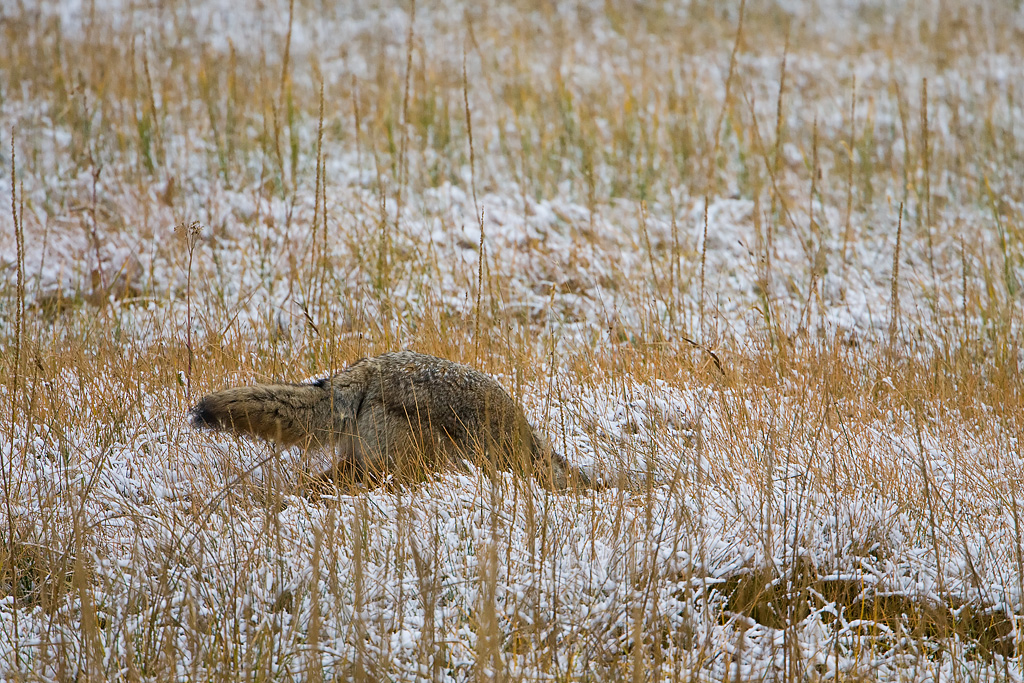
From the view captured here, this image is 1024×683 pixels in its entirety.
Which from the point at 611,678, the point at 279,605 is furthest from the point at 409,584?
the point at 611,678

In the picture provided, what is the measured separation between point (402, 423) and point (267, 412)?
59cm

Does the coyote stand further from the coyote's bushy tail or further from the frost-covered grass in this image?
the frost-covered grass

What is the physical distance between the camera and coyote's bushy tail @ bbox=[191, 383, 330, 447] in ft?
9.61

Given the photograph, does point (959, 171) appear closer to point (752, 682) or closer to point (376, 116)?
point (376, 116)

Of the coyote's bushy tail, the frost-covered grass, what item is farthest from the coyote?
Result: the frost-covered grass

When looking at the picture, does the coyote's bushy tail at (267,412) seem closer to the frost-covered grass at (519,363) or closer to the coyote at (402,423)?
the coyote at (402,423)

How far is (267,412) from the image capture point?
3039 mm

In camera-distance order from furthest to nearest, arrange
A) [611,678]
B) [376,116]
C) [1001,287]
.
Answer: [376,116]
[1001,287]
[611,678]

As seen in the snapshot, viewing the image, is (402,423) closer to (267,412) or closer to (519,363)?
(267,412)

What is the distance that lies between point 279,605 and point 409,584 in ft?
1.41

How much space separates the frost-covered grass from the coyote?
0.48ft

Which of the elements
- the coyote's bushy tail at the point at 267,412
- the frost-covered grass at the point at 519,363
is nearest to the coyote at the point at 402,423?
the coyote's bushy tail at the point at 267,412

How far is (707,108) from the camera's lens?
32.5 ft

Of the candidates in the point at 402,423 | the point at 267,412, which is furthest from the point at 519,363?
the point at 267,412
